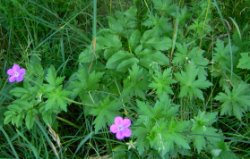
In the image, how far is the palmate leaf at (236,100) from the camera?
2002mm

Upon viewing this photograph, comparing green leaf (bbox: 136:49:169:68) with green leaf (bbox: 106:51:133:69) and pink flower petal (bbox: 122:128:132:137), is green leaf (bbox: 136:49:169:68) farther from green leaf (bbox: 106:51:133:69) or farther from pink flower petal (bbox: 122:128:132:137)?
pink flower petal (bbox: 122:128:132:137)

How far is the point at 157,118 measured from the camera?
188 cm

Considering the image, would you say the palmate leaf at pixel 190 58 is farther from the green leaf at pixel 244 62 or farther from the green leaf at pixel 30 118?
the green leaf at pixel 30 118

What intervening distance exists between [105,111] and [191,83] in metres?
0.39

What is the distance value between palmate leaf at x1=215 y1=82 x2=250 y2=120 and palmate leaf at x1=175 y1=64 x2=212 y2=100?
10 cm

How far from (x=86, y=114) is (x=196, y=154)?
1.68ft

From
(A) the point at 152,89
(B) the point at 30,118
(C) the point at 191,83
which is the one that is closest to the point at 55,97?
(B) the point at 30,118

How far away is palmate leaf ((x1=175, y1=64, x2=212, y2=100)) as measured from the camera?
1979 millimetres

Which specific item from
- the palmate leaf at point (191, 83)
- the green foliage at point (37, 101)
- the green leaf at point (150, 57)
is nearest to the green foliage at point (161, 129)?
the palmate leaf at point (191, 83)

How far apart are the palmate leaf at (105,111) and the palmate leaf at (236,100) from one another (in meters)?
0.45

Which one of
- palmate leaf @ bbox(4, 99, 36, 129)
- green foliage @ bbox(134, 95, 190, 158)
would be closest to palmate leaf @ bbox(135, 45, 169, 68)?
green foliage @ bbox(134, 95, 190, 158)

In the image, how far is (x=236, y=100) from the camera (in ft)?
→ 6.61

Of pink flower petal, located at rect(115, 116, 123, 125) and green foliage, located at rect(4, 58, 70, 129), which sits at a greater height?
green foliage, located at rect(4, 58, 70, 129)

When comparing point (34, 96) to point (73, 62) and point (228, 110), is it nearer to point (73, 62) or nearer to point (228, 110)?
point (73, 62)
